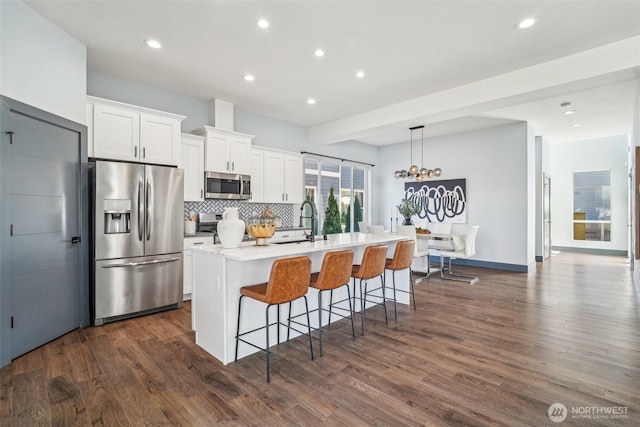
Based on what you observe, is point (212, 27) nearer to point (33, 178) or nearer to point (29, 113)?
point (29, 113)

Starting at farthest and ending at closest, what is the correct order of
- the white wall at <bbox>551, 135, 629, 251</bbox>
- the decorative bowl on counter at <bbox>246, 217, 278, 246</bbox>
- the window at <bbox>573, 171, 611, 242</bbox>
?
the window at <bbox>573, 171, 611, 242</bbox>
the white wall at <bbox>551, 135, 629, 251</bbox>
the decorative bowl on counter at <bbox>246, 217, 278, 246</bbox>

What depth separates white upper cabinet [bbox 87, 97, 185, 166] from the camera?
3771mm

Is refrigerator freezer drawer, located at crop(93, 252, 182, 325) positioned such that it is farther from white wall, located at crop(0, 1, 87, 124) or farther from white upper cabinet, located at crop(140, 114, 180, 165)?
white wall, located at crop(0, 1, 87, 124)

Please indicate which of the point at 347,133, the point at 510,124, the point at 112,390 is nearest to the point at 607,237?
the point at 510,124

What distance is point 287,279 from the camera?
8.45 ft

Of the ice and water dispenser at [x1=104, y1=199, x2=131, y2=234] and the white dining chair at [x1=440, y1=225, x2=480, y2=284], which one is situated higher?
the ice and water dispenser at [x1=104, y1=199, x2=131, y2=234]

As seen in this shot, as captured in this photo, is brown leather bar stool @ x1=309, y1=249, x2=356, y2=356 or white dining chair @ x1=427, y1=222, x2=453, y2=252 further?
white dining chair @ x1=427, y1=222, x2=453, y2=252

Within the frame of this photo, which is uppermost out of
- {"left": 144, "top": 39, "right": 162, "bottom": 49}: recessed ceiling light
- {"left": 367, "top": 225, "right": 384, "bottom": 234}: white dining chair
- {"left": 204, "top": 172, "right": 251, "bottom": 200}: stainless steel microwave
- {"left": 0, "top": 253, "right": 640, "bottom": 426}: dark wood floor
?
{"left": 144, "top": 39, "right": 162, "bottom": 49}: recessed ceiling light

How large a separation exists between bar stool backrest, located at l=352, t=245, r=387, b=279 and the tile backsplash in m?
3.07

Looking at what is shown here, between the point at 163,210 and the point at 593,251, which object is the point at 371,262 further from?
the point at 593,251

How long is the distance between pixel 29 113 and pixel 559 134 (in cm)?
997

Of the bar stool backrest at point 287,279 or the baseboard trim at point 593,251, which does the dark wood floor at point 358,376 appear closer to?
the bar stool backrest at point 287,279
